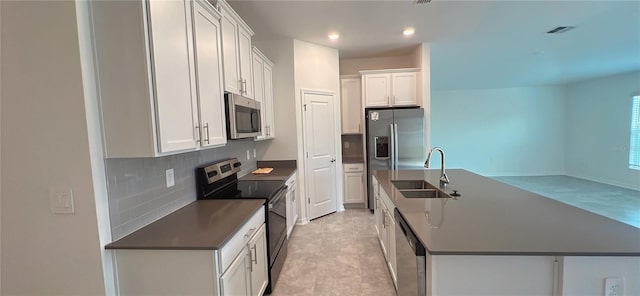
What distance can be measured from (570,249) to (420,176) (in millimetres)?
1826

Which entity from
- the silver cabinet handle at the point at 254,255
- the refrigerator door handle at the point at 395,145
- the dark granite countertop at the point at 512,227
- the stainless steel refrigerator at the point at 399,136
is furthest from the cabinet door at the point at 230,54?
the refrigerator door handle at the point at 395,145

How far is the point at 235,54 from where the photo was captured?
2.35 m

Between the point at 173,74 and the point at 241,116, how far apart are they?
0.93 meters

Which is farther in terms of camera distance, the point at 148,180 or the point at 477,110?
the point at 477,110

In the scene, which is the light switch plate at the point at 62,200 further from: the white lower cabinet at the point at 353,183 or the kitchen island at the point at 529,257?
the white lower cabinet at the point at 353,183

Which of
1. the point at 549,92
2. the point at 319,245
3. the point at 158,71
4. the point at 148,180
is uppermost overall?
the point at 549,92

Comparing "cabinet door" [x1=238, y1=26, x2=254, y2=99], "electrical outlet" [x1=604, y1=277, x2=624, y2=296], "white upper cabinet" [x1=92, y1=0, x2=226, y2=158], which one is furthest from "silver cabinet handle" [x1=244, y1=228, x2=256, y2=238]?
"electrical outlet" [x1=604, y1=277, x2=624, y2=296]

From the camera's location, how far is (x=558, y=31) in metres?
3.62

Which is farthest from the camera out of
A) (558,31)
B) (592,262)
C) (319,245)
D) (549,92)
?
(549,92)

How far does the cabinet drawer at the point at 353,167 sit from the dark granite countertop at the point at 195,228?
270 centimetres

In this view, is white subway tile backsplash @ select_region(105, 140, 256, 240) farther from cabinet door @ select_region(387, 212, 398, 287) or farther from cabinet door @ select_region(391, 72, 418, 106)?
cabinet door @ select_region(391, 72, 418, 106)

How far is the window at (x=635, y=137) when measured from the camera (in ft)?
19.5

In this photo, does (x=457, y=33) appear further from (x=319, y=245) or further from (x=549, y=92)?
(x=549, y=92)

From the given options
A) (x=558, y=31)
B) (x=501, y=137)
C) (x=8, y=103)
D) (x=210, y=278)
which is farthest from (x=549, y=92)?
(x=8, y=103)
